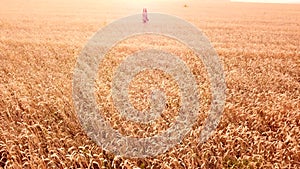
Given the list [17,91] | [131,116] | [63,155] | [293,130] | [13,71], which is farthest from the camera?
[13,71]

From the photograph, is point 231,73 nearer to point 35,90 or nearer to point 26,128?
point 35,90

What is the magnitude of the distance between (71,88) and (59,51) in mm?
6443

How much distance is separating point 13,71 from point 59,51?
4.07 m

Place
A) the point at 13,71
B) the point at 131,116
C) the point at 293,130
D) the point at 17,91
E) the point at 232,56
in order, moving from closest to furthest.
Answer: the point at 293,130 < the point at 131,116 < the point at 17,91 < the point at 13,71 < the point at 232,56

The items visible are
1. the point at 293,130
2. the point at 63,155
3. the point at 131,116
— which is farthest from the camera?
the point at 131,116

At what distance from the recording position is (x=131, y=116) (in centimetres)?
680

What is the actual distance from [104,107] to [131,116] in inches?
30.7

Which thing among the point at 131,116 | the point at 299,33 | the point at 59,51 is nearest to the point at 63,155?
the point at 131,116

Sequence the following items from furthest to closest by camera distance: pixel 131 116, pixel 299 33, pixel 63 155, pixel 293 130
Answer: pixel 299 33 → pixel 131 116 → pixel 293 130 → pixel 63 155

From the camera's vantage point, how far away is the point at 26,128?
6188mm

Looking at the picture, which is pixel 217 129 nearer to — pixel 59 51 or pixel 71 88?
pixel 71 88

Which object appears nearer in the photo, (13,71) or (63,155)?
(63,155)

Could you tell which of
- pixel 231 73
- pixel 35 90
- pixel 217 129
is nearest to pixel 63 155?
pixel 217 129

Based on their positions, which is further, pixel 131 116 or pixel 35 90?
pixel 35 90
